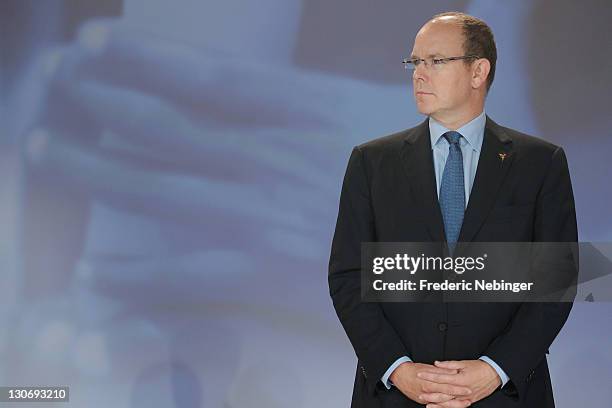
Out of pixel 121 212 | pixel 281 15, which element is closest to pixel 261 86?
pixel 281 15

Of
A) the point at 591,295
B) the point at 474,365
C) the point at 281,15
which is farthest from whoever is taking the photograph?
the point at 281,15

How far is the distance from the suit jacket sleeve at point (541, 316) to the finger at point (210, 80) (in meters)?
1.48

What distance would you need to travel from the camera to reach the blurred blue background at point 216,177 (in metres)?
3.64

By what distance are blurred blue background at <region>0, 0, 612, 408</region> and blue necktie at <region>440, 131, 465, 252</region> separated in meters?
1.25

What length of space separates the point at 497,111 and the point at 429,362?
5.31ft

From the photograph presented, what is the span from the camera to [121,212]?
12.4ft

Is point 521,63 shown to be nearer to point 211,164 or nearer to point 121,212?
point 211,164

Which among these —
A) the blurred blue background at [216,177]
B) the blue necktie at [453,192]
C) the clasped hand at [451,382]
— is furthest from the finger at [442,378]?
the blurred blue background at [216,177]

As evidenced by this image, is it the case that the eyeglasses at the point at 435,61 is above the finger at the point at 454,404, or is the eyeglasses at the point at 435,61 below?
above

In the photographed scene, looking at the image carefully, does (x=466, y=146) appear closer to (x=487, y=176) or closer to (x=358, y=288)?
(x=487, y=176)

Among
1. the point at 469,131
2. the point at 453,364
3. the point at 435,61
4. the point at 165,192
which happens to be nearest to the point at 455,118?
the point at 469,131

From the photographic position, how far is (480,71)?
96.7 inches

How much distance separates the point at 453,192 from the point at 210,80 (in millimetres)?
1654

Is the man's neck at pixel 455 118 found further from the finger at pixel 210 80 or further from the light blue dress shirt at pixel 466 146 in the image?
the finger at pixel 210 80
